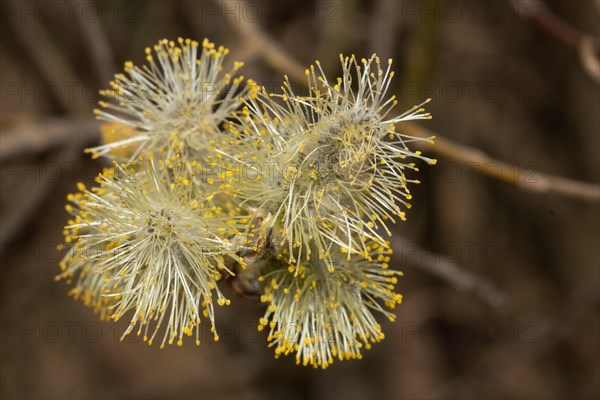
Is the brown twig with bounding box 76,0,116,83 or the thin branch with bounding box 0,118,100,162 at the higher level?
the brown twig with bounding box 76,0,116,83

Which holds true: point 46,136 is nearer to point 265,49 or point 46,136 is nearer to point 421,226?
point 265,49

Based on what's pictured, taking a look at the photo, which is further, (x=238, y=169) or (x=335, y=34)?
(x=335, y=34)

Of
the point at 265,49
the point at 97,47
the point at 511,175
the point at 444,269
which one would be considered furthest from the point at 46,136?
the point at 511,175

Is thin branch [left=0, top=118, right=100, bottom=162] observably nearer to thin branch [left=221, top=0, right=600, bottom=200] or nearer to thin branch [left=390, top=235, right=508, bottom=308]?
thin branch [left=221, top=0, right=600, bottom=200]

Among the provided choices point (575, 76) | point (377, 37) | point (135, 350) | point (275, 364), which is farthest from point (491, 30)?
point (135, 350)

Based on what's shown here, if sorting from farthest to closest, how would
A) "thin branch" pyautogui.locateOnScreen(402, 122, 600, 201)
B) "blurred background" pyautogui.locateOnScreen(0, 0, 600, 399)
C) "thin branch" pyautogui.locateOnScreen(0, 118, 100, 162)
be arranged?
"blurred background" pyautogui.locateOnScreen(0, 0, 600, 399) < "thin branch" pyautogui.locateOnScreen(0, 118, 100, 162) < "thin branch" pyautogui.locateOnScreen(402, 122, 600, 201)

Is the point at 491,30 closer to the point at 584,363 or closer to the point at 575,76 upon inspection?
the point at 575,76

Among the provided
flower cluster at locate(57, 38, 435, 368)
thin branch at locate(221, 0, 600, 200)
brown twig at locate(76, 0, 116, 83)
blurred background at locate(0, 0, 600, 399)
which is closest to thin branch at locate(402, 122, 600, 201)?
thin branch at locate(221, 0, 600, 200)
